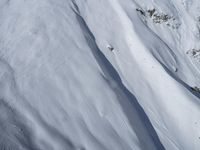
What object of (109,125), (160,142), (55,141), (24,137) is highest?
(24,137)

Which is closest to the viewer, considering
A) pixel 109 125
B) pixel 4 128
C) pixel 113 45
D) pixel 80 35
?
pixel 4 128

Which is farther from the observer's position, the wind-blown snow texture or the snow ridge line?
the snow ridge line

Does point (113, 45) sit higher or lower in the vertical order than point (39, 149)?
higher

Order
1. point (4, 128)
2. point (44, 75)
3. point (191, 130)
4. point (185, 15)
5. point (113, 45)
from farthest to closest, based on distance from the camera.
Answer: point (185, 15) → point (113, 45) → point (191, 130) → point (44, 75) → point (4, 128)

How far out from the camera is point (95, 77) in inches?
357

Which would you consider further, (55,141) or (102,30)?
(102,30)

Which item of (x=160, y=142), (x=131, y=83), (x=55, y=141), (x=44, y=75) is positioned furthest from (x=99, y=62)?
(x=55, y=141)

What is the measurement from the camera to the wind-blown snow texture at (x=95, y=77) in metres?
7.04

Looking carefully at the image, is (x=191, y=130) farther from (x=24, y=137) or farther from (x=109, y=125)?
(x=24, y=137)

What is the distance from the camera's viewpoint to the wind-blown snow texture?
704 centimetres

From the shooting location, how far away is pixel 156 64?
11.2 meters

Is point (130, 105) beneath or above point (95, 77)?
beneath

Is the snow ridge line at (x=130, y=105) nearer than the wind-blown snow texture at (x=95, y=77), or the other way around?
the wind-blown snow texture at (x=95, y=77)

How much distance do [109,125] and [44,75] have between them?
2111mm
